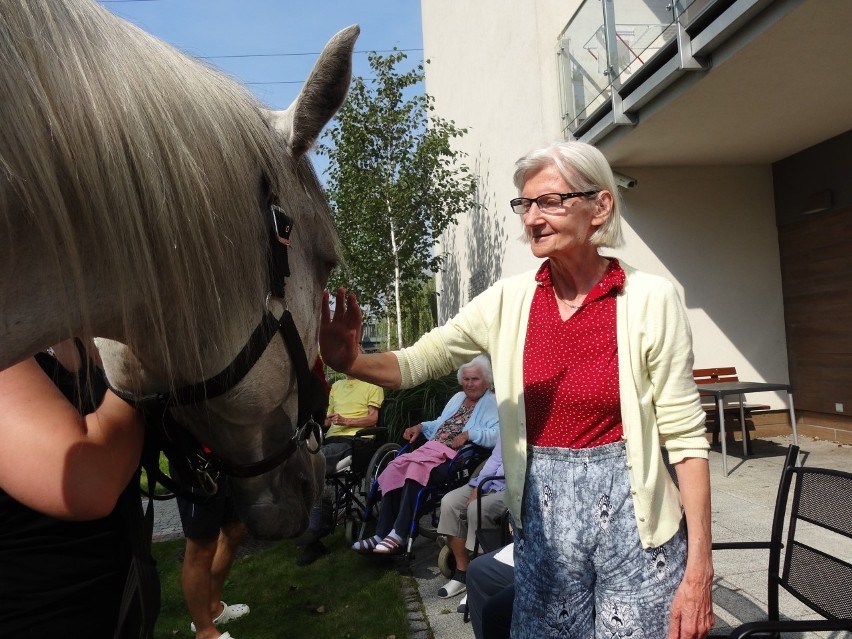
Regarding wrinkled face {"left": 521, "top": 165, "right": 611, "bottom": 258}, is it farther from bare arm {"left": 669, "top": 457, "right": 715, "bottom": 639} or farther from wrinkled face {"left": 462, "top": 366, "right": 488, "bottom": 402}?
wrinkled face {"left": 462, "top": 366, "right": 488, "bottom": 402}

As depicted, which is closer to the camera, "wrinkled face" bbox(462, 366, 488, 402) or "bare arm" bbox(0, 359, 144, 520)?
"bare arm" bbox(0, 359, 144, 520)

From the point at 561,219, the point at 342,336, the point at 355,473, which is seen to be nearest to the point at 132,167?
the point at 342,336

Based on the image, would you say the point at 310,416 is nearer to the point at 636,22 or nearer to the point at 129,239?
the point at 129,239

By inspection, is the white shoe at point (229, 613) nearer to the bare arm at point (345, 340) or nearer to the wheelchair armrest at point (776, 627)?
the bare arm at point (345, 340)

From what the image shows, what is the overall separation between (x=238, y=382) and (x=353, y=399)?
15.8 feet

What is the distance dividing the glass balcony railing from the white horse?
4.72m

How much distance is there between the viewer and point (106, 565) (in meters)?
1.17

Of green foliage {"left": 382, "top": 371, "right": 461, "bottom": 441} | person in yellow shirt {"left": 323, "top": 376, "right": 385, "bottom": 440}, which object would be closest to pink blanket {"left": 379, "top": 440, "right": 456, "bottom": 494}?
person in yellow shirt {"left": 323, "top": 376, "right": 385, "bottom": 440}

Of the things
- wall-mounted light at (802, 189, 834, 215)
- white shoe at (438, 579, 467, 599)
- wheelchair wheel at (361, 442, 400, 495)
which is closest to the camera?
white shoe at (438, 579, 467, 599)

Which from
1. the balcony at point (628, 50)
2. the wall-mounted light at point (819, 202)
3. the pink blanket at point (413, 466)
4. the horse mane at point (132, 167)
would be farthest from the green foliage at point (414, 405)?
the horse mane at point (132, 167)

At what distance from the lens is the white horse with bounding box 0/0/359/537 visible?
73cm

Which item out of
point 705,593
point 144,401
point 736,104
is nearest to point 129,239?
point 144,401

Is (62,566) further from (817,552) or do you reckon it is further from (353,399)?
(353,399)

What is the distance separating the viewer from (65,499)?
991mm
